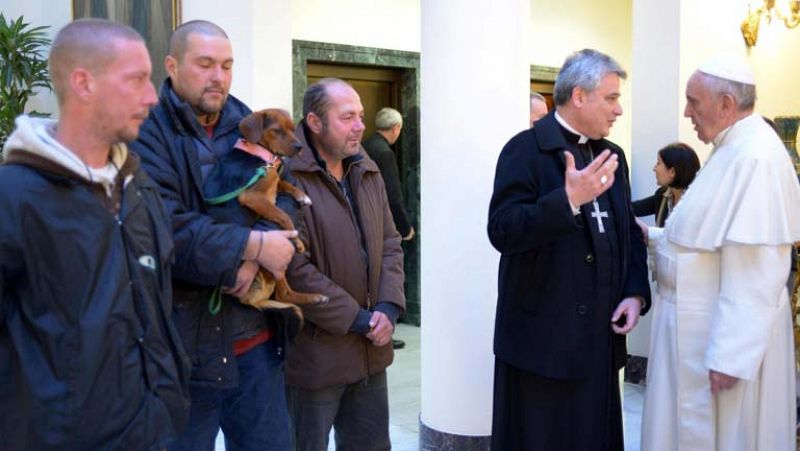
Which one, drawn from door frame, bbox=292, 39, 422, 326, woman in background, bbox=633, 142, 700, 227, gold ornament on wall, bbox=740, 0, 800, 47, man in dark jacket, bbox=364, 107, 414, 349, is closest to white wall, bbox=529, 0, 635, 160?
door frame, bbox=292, 39, 422, 326

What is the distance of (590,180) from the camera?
2.81 metres

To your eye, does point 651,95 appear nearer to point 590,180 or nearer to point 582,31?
point 590,180

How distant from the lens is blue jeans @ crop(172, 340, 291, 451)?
8.32 ft

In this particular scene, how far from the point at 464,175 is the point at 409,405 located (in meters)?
2.00

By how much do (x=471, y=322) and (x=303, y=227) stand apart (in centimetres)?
135

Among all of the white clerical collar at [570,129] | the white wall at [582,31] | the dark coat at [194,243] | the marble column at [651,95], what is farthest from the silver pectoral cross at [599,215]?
the white wall at [582,31]

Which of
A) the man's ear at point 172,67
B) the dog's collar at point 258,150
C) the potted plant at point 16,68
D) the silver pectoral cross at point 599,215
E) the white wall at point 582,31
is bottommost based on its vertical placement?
the silver pectoral cross at point 599,215

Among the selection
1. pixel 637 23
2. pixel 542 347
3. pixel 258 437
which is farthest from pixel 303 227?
pixel 637 23

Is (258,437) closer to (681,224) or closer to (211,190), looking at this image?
(211,190)

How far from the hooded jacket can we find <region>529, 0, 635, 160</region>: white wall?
6854 mm

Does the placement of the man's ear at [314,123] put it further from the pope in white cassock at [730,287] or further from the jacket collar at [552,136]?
the pope in white cassock at [730,287]

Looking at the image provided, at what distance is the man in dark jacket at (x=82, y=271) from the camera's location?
1747 millimetres

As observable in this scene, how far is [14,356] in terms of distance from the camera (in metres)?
1.79

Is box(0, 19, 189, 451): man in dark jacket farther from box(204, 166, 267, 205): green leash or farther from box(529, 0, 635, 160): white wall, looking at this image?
box(529, 0, 635, 160): white wall
